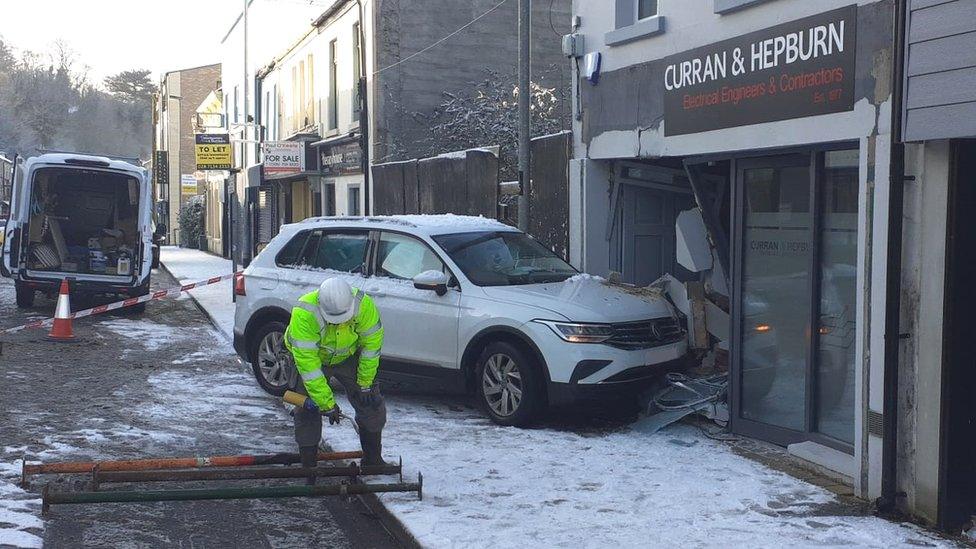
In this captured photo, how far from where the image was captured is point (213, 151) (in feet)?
80.2

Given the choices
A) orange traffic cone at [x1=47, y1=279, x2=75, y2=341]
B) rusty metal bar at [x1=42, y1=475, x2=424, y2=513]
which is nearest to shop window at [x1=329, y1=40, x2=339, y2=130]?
orange traffic cone at [x1=47, y1=279, x2=75, y2=341]

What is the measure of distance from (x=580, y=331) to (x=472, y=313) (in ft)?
3.39

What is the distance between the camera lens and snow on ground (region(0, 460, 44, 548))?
18.2 feet

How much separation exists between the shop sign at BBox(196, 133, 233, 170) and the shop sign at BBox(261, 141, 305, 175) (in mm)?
1553

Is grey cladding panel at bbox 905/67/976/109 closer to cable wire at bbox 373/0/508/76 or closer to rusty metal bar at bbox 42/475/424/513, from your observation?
rusty metal bar at bbox 42/475/424/513

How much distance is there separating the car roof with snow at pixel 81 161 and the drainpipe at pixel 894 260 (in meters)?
14.0

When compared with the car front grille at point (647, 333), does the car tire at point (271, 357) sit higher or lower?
lower

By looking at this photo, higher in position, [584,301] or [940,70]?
[940,70]

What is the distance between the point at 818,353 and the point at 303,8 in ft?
68.9

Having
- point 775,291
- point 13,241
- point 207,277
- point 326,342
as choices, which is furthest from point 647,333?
point 207,277

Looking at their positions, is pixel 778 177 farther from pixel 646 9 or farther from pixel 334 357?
pixel 334 357

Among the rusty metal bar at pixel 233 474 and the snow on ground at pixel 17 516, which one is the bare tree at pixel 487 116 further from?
the snow on ground at pixel 17 516

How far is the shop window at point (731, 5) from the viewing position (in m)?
7.98

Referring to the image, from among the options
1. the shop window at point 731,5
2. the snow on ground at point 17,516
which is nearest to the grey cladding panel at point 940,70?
the shop window at point 731,5
